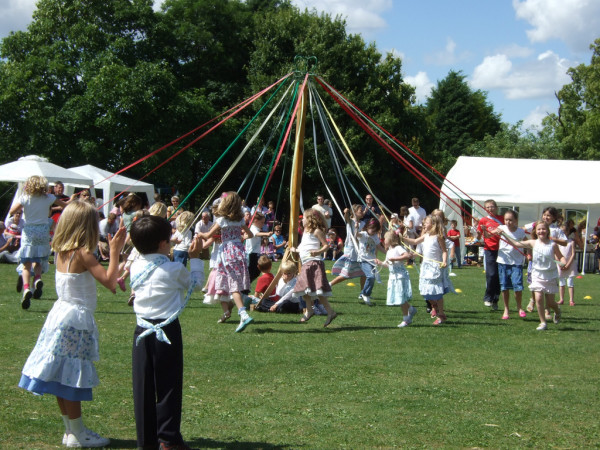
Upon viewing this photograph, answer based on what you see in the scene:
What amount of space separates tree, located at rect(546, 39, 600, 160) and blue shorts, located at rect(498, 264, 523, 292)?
29.2 meters

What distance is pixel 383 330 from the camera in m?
8.52

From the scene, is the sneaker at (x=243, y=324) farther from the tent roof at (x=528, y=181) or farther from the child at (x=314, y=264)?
the tent roof at (x=528, y=181)

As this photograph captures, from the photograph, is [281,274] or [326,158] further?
[326,158]

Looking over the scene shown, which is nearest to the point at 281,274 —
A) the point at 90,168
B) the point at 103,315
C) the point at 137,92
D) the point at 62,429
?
the point at 103,315

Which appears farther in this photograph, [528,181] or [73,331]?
[528,181]

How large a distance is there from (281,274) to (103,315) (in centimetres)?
231

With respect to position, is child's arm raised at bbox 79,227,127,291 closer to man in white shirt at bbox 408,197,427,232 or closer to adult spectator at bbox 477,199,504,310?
adult spectator at bbox 477,199,504,310

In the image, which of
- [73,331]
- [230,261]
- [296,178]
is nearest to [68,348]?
[73,331]

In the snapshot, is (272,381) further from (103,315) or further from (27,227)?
(27,227)

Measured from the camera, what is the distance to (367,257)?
1116cm

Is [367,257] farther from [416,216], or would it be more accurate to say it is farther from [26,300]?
[416,216]

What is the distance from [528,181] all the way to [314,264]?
12686 millimetres

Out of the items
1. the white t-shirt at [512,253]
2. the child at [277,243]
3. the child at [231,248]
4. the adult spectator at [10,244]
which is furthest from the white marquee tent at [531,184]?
the child at [231,248]

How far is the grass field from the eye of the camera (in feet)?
14.8
